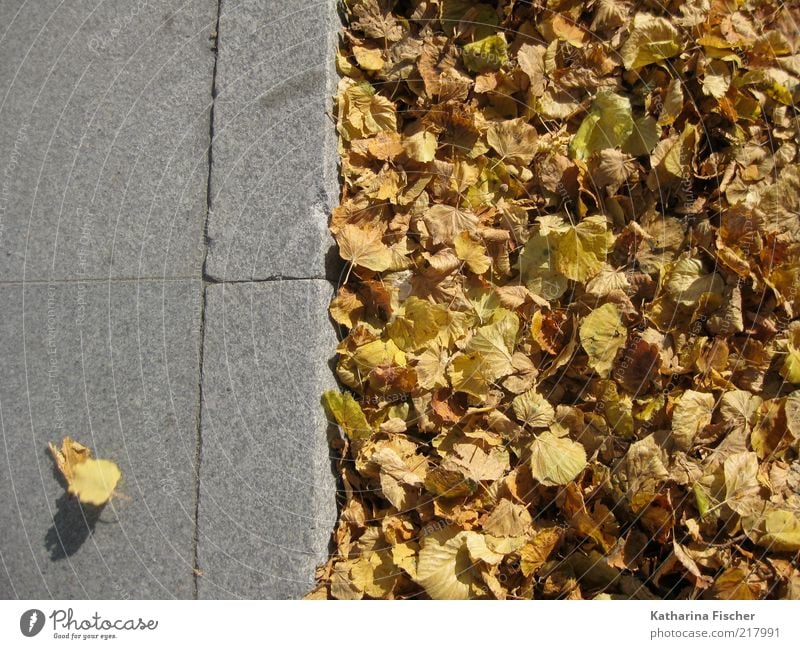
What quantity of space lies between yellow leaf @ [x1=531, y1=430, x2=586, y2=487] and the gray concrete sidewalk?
0.48 metres

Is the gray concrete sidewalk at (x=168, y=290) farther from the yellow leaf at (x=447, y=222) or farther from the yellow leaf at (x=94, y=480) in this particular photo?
the yellow leaf at (x=447, y=222)

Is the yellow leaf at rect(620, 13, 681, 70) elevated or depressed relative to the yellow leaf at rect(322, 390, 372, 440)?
elevated

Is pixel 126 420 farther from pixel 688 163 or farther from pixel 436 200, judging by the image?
pixel 688 163

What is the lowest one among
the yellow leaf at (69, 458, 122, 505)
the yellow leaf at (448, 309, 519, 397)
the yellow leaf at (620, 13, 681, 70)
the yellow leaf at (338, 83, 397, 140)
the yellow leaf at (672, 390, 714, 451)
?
the yellow leaf at (69, 458, 122, 505)

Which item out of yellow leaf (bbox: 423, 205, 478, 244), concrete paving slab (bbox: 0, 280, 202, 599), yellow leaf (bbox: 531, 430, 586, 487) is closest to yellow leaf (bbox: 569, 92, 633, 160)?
yellow leaf (bbox: 423, 205, 478, 244)

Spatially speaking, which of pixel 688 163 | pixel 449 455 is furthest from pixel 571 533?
pixel 688 163

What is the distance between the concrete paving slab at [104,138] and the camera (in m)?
1.61

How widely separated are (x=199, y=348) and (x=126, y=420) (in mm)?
259

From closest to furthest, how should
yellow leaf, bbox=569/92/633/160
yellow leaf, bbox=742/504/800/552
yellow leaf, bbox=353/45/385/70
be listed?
yellow leaf, bbox=742/504/800/552 → yellow leaf, bbox=569/92/633/160 → yellow leaf, bbox=353/45/385/70

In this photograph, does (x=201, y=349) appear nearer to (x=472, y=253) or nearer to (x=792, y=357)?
(x=472, y=253)

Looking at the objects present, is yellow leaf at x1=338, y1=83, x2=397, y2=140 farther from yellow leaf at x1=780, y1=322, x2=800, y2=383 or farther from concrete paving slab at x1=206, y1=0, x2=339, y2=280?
yellow leaf at x1=780, y1=322, x2=800, y2=383

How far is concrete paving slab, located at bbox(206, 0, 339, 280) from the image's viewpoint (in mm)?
1498

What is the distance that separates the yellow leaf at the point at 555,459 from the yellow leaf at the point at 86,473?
1014 millimetres

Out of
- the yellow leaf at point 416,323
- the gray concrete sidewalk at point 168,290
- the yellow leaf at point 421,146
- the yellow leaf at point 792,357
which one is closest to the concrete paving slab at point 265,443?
the gray concrete sidewalk at point 168,290
